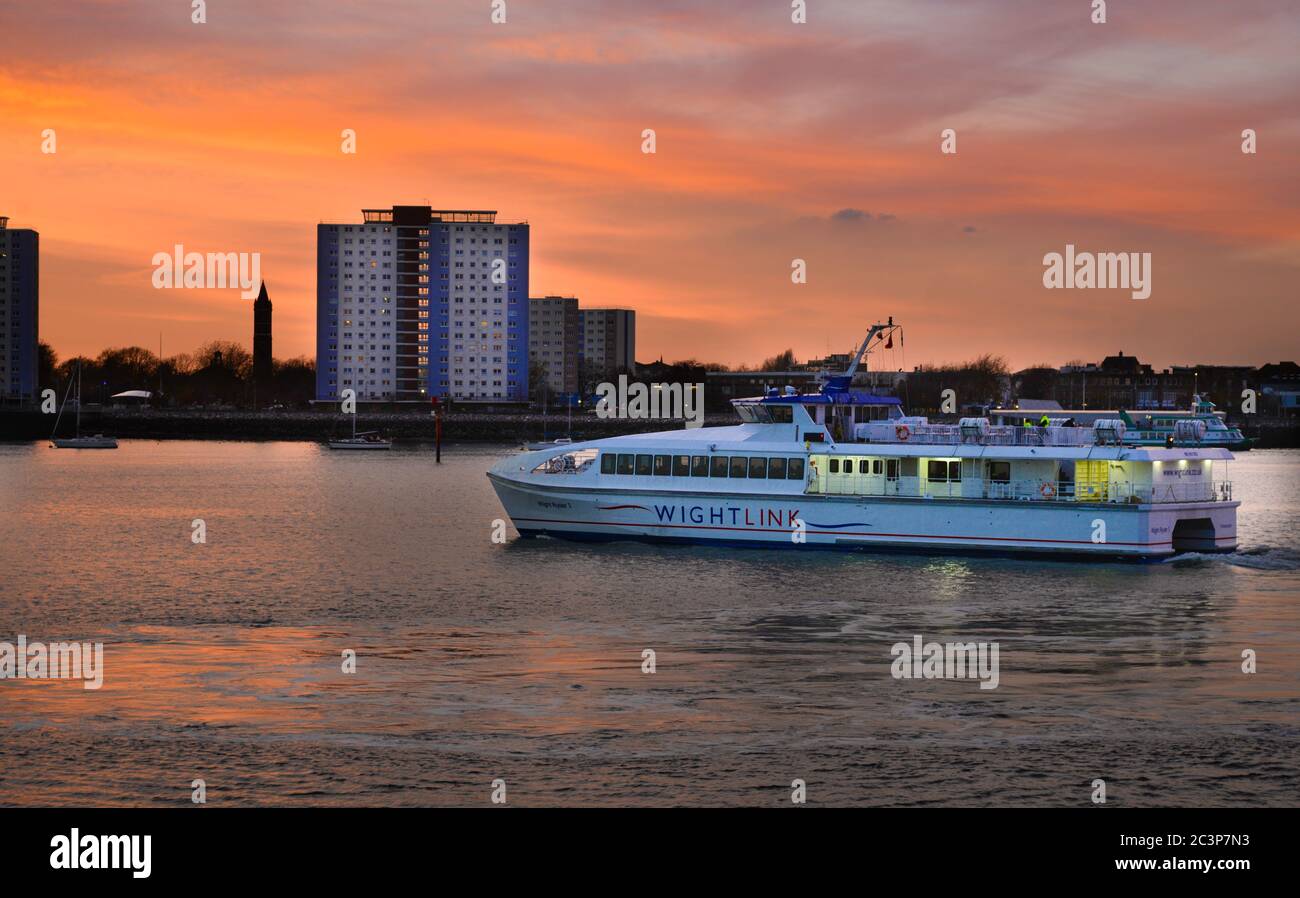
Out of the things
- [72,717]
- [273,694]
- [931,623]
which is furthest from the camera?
[931,623]

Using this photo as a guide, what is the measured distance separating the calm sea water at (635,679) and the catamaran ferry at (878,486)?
3.86ft

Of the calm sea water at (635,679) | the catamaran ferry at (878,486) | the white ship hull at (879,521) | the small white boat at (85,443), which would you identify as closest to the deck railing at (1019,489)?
the catamaran ferry at (878,486)

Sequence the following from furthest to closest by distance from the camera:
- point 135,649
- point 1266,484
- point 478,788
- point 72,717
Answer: point 1266,484 → point 135,649 → point 72,717 → point 478,788

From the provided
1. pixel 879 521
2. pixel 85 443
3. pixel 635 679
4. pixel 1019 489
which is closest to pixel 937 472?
pixel 879 521

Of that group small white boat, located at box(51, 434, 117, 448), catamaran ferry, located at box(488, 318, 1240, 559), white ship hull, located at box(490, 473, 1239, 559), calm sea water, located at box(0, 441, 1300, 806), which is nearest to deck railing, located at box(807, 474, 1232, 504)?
catamaran ferry, located at box(488, 318, 1240, 559)

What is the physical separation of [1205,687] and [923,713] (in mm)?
6913

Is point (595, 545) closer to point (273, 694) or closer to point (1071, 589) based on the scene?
point (1071, 589)

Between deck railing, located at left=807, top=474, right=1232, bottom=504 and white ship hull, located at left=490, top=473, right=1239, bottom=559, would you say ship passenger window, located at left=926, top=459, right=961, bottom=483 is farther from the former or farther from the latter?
white ship hull, located at left=490, top=473, right=1239, bottom=559

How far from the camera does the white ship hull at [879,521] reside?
157 feet

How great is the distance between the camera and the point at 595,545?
54250 millimetres

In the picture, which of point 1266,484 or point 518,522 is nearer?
point 518,522

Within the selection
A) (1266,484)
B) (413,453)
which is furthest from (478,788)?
(413,453)

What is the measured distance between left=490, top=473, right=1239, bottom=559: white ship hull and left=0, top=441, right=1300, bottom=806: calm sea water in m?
0.88

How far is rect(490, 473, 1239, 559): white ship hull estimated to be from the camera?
47.8 meters
